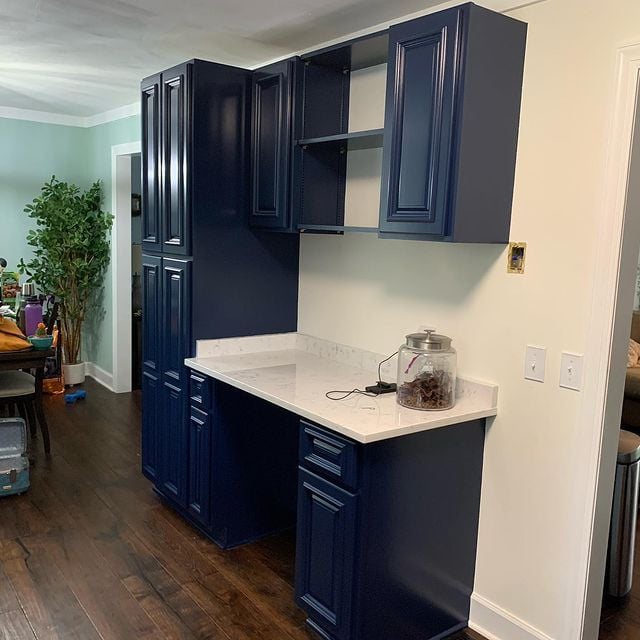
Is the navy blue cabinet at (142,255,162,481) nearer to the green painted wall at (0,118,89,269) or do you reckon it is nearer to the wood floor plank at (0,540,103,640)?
the wood floor plank at (0,540,103,640)

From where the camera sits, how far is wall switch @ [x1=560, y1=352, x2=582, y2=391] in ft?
7.25

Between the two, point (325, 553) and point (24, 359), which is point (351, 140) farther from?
point (24, 359)

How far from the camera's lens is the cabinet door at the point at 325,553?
225cm

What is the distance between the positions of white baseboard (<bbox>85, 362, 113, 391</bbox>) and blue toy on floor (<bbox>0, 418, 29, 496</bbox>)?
7.04 feet

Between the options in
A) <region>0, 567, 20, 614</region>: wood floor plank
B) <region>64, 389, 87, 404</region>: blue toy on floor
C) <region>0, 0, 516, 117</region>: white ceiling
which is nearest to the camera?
<region>0, 567, 20, 614</region>: wood floor plank

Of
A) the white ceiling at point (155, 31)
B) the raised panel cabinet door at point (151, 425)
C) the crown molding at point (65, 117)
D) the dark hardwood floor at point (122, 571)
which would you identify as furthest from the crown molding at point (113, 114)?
the dark hardwood floor at point (122, 571)

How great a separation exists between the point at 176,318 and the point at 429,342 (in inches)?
55.5

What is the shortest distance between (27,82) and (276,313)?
2608 millimetres

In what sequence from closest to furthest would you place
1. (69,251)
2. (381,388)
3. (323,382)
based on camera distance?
(381,388) < (323,382) < (69,251)

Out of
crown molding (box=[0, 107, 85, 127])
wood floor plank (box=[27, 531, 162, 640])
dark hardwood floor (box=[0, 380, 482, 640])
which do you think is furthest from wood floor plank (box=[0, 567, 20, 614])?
crown molding (box=[0, 107, 85, 127])

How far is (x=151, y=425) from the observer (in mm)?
3600

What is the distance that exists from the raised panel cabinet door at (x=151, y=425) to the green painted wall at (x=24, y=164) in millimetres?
3044

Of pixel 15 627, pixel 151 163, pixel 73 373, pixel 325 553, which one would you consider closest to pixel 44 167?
pixel 73 373

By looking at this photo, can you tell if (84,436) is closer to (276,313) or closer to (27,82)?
(276,313)
